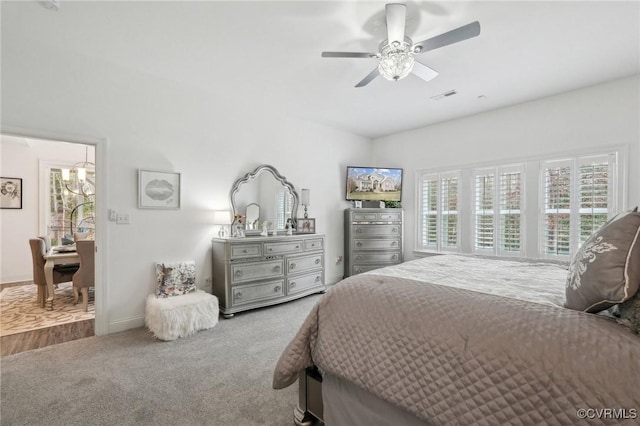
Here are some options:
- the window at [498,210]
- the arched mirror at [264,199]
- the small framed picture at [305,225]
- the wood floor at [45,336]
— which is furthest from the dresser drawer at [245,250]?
the window at [498,210]

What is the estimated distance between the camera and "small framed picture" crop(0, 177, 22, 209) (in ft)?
17.9

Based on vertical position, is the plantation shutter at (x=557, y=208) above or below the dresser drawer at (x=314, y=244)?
above

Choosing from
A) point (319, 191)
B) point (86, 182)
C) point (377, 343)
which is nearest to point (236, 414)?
point (377, 343)

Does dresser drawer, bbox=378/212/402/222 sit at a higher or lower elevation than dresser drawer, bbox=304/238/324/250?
higher

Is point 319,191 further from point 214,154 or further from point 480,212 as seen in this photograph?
point 480,212

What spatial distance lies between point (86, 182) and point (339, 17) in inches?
257

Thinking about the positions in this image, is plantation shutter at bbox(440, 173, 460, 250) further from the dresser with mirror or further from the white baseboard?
the white baseboard

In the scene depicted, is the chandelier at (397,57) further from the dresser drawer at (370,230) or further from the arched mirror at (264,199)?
the dresser drawer at (370,230)

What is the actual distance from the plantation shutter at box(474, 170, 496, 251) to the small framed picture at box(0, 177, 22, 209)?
853cm

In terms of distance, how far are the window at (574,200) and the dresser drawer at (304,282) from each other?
133 inches

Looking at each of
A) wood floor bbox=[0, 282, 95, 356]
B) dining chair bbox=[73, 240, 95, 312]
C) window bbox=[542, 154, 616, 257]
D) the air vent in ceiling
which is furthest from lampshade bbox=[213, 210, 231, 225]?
window bbox=[542, 154, 616, 257]

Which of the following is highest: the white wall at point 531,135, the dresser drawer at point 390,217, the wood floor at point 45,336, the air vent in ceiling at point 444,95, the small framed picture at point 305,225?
the air vent in ceiling at point 444,95

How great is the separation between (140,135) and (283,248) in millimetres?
2292

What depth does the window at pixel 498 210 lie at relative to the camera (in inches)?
175
